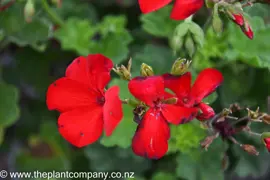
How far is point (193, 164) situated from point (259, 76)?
Result: 481 mm

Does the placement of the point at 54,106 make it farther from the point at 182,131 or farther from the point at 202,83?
the point at 182,131

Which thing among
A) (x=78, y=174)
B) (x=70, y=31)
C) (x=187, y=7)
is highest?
(x=187, y=7)

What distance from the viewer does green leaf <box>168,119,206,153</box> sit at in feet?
5.30

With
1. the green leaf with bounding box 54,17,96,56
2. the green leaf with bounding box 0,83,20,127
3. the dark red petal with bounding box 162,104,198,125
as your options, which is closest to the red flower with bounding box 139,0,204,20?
the dark red petal with bounding box 162,104,198,125

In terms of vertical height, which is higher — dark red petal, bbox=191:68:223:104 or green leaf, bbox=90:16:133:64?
dark red petal, bbox=191:68:223:104

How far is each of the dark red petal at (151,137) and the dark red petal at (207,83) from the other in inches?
5.3

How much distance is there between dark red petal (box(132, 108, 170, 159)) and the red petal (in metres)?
0.15

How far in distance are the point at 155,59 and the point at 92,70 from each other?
52 centimetres

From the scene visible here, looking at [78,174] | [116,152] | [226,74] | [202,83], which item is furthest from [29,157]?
[202,83]

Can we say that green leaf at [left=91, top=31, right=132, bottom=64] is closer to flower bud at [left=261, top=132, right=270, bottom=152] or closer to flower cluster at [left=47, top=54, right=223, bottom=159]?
flower cluster at [left=47, top=54, right=223, bottom=159]

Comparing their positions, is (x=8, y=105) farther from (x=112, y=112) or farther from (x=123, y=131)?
(x=112, y=112)

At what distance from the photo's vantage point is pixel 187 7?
1196mm

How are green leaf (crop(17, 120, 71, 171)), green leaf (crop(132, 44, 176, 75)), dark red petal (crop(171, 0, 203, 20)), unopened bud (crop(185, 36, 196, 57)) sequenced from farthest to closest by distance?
green leaf (crop(17, 120, 71, 171)) < green leaf (crop(132, 44, 176, 75)) < unopened bud (crop(185, 36, 196, 57)) < dark red petal (crop(171, 0, 203, 20))

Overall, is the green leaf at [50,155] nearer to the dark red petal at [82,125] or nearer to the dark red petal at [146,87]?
the dark red petal at [82,125]
